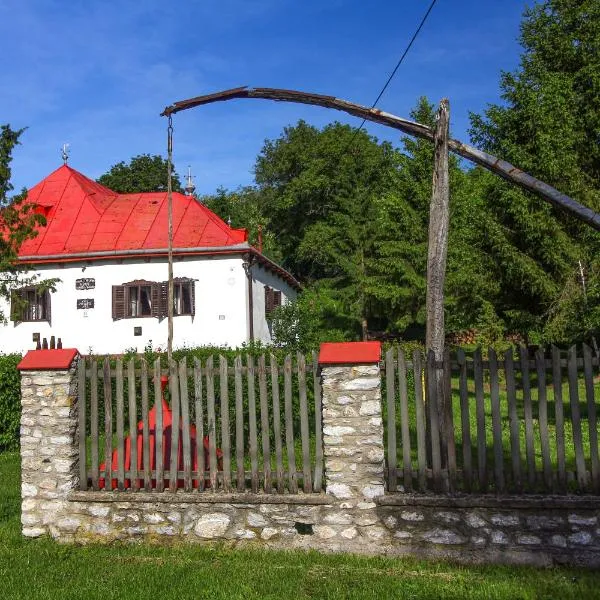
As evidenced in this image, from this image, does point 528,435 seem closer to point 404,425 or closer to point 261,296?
point 404,425

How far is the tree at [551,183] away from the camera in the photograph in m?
18.8

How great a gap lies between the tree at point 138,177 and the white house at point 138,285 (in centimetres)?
2075

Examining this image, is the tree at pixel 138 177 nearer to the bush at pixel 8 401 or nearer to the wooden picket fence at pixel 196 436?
the bush at pixel 8 401

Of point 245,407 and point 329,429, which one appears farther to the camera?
point 245,407

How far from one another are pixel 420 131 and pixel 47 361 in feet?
15.6

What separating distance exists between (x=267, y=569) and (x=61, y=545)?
→ 2.40m

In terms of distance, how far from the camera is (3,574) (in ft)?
19.8

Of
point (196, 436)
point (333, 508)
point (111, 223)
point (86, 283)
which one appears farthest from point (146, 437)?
point (111, 223)

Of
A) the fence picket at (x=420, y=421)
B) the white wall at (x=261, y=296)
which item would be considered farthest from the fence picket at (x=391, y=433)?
the white wall at (x=261, y=296)

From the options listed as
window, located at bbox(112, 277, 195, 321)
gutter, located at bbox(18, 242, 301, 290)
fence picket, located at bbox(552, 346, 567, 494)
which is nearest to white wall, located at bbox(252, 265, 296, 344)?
gutter, located at bbox(18, 242, 301, 290)

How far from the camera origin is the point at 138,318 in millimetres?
21672

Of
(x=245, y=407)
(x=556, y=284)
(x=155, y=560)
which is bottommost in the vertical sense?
(x=155, y=560)

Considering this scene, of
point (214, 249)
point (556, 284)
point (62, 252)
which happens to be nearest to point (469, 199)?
point (556, 284)

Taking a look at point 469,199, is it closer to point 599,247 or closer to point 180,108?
point 599,247
